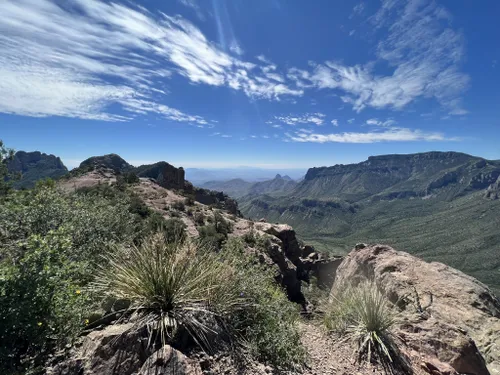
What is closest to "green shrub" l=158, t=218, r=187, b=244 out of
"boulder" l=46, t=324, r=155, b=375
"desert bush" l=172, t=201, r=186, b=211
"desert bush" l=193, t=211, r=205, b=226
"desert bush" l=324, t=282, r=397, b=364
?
"boulder" l=46, t=324, r=155, b=375

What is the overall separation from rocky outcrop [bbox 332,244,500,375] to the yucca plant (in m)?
4.48

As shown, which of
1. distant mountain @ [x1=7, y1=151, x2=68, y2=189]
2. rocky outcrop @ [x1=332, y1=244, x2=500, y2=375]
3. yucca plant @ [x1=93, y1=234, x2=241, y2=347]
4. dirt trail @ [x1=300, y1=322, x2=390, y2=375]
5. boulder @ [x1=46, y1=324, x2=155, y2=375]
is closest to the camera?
boulder @ [x1=46, y1=324, x2=155, y2=375]

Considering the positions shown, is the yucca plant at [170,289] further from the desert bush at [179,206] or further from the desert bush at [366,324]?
the desert bush at [179,206]

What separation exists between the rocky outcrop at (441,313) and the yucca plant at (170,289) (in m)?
4.48

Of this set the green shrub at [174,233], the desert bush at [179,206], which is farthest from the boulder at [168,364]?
the desert bush at [179,206]

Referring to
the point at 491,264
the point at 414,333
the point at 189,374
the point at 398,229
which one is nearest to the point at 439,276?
the point at 414,333

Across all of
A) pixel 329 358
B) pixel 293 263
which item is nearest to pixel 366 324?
pixel 329 358

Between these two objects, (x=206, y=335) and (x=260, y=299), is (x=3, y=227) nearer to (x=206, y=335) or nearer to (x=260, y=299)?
(x=206, y=335)

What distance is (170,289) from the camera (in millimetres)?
4539

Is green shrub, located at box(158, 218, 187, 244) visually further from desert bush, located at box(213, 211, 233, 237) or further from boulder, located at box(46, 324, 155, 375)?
desert bush, located at box(213, 211, 233, 237)

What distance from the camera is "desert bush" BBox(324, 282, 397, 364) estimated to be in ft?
19.2

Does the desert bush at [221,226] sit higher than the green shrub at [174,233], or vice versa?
the green shrub at [174,233]

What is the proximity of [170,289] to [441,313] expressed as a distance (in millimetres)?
7517

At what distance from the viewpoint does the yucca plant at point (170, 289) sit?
434cm
